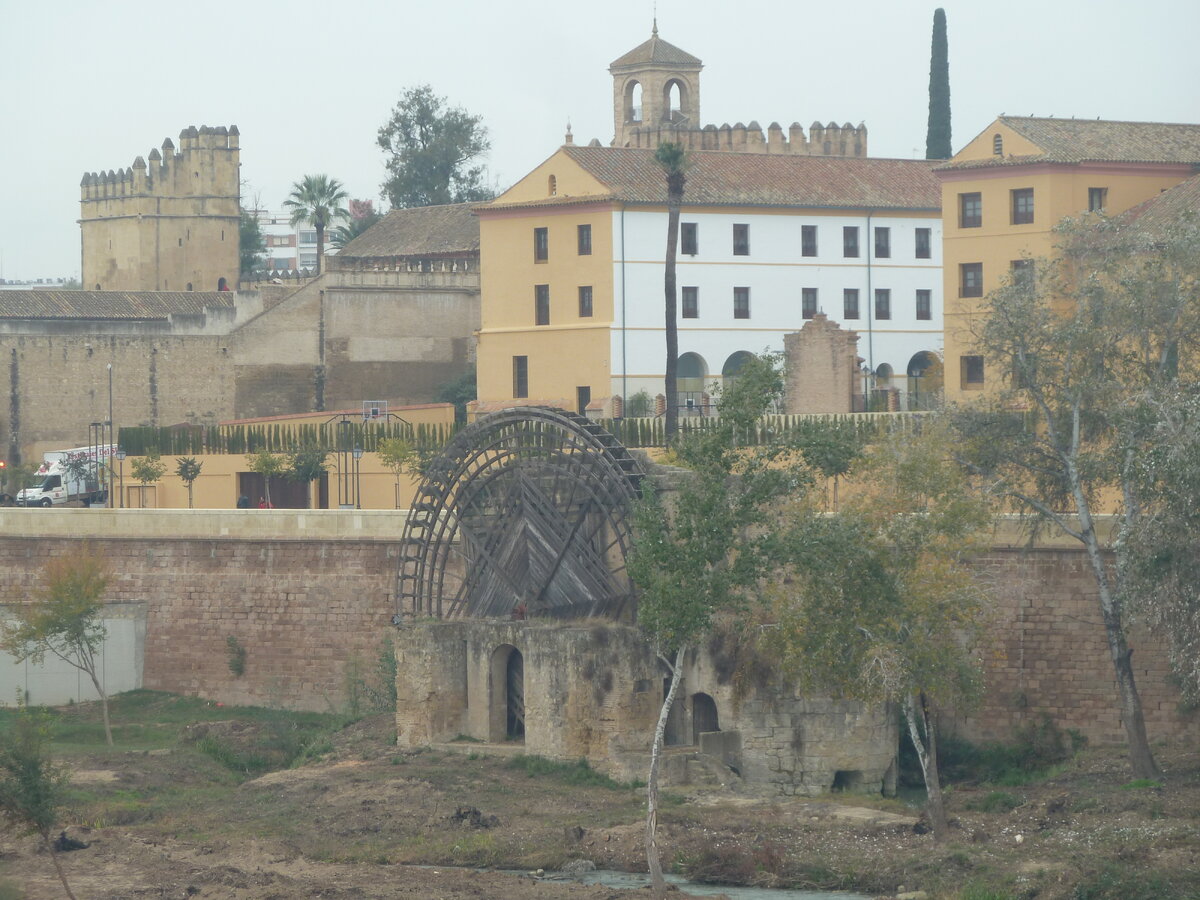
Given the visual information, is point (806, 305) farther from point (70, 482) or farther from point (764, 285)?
point (70, 482)

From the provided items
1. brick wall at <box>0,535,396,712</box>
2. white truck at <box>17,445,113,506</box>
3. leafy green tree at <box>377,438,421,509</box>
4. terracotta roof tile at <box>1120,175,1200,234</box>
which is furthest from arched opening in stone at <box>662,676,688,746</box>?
white truck at <box>17,445,113,506</box>

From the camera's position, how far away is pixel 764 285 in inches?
2290

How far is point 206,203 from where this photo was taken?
8475 centimetres

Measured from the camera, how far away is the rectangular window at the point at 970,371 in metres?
49.3

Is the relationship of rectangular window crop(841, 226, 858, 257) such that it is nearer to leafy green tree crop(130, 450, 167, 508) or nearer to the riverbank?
leafy green tree crop(130, 450, 167, 508)

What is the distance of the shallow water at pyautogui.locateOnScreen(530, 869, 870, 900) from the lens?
26031mm

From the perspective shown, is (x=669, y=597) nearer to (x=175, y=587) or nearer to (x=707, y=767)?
(x=707, y=767)

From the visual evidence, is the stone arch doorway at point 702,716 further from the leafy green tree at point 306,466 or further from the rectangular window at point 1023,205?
the rectangular window at point 1023,205

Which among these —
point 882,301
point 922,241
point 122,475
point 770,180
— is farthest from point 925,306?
point 122,475

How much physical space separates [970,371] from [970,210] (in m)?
4.03

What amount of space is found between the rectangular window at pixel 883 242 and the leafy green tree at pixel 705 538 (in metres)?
34.3

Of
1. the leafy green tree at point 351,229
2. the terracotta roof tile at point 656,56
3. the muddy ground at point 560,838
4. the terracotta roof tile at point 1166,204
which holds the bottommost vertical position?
the muddy ground at point 560,838

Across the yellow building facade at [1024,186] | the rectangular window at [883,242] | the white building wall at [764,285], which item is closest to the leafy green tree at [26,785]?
the yellow building facade at [1024,186]

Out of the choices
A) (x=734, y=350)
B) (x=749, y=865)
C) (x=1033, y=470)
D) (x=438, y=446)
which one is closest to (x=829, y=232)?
(x=734, y=350)
